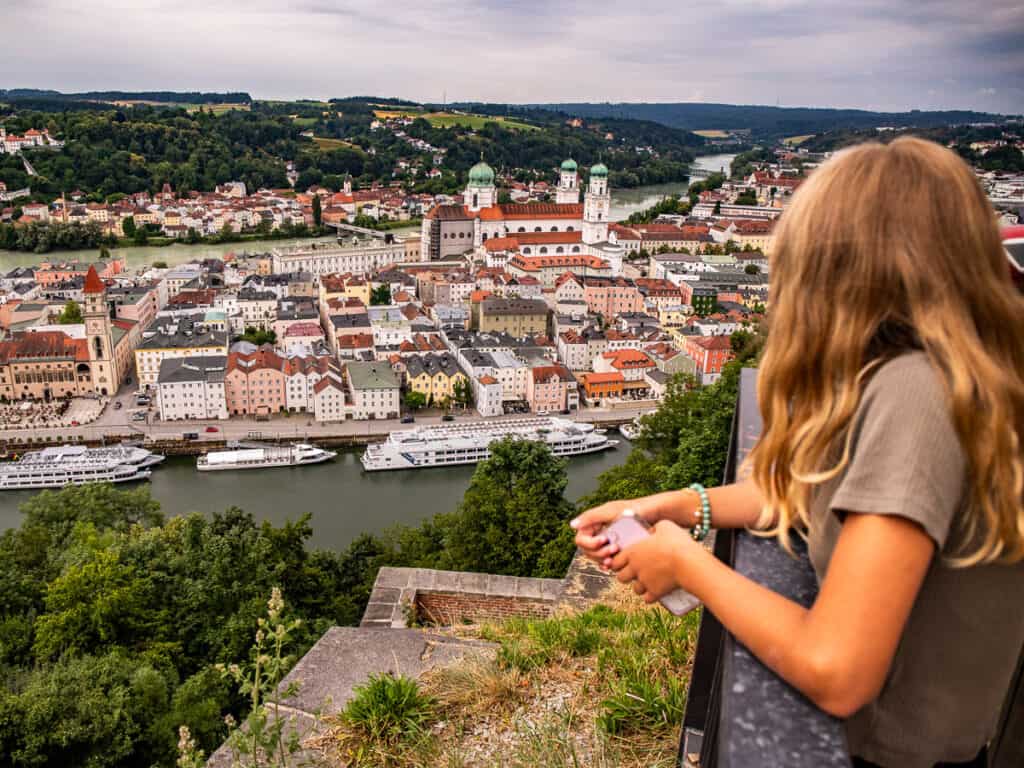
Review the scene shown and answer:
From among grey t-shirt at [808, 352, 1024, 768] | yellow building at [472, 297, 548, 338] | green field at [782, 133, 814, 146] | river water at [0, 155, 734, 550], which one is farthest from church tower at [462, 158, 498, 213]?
green field at [782, 133, 814, 146]

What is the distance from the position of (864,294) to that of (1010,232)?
300mm

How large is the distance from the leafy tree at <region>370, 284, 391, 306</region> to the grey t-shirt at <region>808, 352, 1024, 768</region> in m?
Result: 19.0

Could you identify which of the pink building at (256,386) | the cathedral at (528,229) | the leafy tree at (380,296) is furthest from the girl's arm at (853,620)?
the cathedral at (528,229)

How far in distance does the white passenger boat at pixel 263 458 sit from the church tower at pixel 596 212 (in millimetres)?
14887

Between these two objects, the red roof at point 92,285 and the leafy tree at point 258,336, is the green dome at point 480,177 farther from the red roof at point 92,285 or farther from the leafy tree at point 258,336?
the red roof at point 92,285

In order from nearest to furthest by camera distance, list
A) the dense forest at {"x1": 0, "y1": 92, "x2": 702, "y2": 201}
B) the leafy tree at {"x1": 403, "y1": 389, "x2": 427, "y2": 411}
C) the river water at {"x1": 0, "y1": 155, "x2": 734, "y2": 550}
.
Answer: the river water at {"x1": 0, "y1": 155, "x2": 734, "y2": 550}
the leafy tree at {"x1": 403, "y1": 389, "x2": 427, "y2": 411}
the dense forest at {"x1": 0, "y1": 92, "x2": 702, "y2": 201}

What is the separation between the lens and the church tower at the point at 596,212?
2466cm

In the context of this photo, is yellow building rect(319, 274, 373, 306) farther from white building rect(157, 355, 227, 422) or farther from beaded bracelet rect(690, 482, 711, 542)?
beaded bracelet rect(690, 482, 711, 542)

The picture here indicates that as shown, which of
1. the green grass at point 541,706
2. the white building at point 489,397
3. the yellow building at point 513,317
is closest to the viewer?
the green grass at point 541,706

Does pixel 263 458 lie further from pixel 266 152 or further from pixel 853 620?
pixel 266 152

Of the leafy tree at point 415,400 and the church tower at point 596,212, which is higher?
the church tower at point 596,212

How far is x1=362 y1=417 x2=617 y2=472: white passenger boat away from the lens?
448 inches

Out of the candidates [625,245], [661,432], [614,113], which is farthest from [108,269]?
[614,113]

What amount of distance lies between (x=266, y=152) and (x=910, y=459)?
47.7 metres
